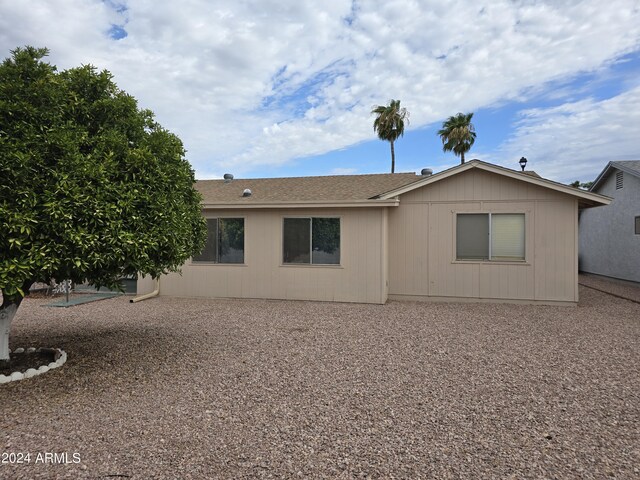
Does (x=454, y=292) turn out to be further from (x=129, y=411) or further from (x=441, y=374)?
(x=129, y=411)

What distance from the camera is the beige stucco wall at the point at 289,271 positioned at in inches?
346

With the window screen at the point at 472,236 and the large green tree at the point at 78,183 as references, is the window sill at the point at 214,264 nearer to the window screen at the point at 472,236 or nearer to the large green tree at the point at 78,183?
the large green tree at the point at 78,183

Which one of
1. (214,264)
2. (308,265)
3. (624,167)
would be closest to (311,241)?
(308,265)

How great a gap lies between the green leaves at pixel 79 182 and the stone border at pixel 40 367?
39.8 inches

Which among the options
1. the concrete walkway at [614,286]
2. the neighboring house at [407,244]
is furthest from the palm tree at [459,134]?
the neighboring house at [407,244]

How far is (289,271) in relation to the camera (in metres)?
9.20

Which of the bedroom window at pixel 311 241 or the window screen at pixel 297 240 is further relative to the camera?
the window screen at pixel 297 240

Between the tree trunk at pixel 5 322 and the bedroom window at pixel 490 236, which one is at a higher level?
the bedroom window at pixel 490 236

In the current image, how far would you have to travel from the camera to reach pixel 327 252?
29.7 ft

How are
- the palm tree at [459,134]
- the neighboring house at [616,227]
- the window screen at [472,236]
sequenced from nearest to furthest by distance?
the window screen at [472,236] → the neighboring house at [616,227] → the palm tree at [459,134]

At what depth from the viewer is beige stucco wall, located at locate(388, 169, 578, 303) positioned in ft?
27.5

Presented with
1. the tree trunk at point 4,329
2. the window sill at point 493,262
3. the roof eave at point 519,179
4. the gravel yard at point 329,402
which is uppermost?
the roof eave at point 519,179

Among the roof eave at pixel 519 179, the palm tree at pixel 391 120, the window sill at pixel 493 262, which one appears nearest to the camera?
the roof eave at pixel 519 179

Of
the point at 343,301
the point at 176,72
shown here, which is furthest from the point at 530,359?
the point at 176,72
